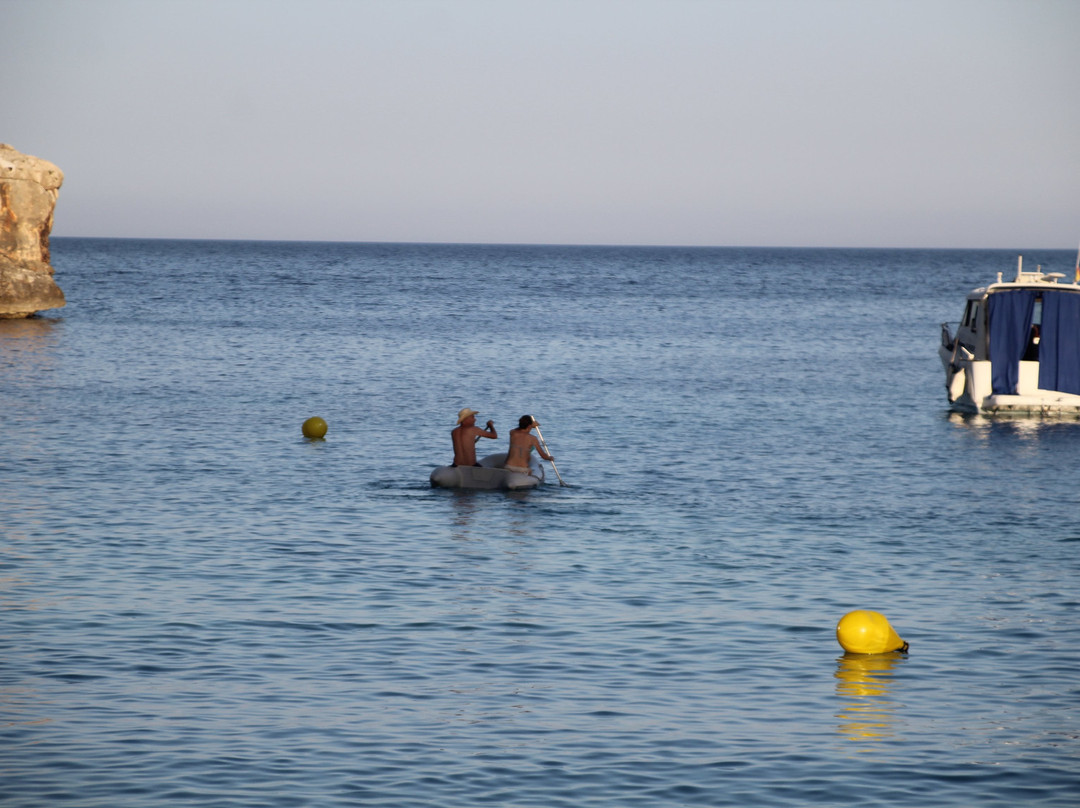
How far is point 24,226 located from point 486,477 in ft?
142

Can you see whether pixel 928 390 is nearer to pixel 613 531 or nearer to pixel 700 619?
pixel 613 531

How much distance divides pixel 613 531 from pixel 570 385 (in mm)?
21572

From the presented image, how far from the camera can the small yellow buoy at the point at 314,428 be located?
27.6 m

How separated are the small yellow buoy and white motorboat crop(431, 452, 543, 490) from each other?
6662 mm

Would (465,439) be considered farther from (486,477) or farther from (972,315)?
(972,315)

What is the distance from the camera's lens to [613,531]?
60.9ft

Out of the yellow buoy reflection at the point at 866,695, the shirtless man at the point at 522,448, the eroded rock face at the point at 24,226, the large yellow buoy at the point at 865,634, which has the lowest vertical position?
the yellow buoy reflection at the point at 866,695

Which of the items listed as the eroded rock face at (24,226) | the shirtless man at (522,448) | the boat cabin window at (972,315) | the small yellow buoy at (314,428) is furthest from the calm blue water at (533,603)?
the eroded rock face at (24,226)

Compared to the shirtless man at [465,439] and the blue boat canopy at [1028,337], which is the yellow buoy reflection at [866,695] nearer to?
the shirtless man at [465,439]

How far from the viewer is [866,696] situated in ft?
38.0

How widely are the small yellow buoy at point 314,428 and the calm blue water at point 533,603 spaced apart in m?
0.67

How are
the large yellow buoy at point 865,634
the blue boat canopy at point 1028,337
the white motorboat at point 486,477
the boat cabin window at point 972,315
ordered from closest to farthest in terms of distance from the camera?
the large yellow buoy at point 865,634 → the white motorboat at point 486,477 → the blue boat canopy at point 1028,337 → the boat cabin window at point 972,315

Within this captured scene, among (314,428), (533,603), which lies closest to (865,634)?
(533,603)

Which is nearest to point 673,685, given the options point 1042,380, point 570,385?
point 1042,380
